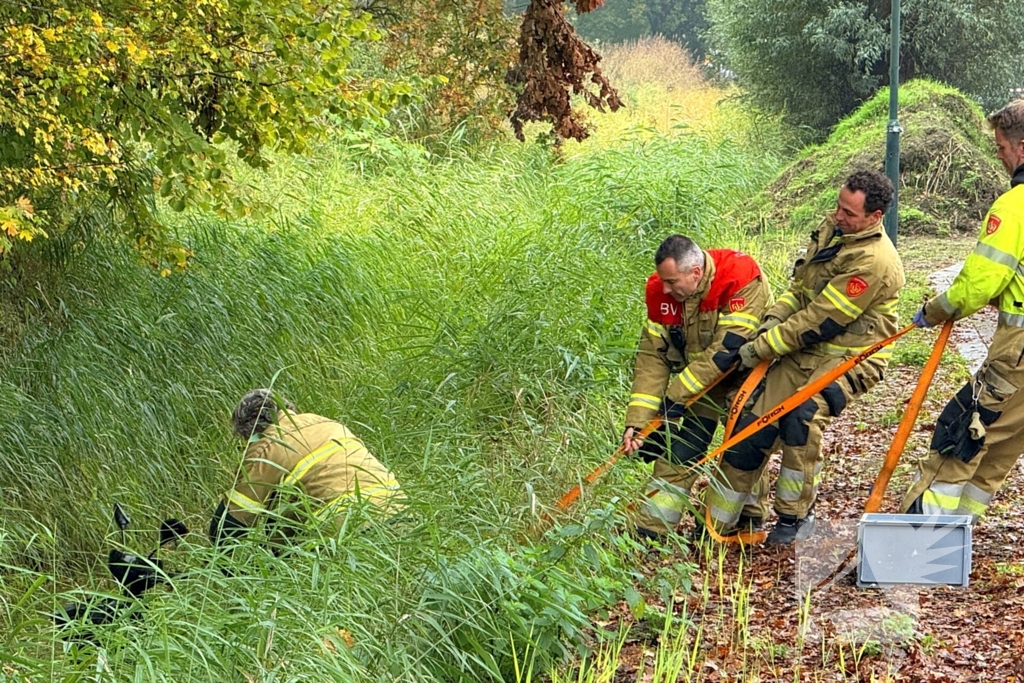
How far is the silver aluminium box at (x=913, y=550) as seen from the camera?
15.8ft

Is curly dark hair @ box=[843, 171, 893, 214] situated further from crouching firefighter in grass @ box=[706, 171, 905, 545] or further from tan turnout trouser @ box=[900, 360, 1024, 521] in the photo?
tan turnout trouser @ box=[900, 360, 1024, 521]

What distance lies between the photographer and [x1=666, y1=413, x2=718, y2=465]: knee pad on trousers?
230 inches

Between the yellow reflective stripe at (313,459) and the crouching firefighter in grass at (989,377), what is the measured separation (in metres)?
2.55

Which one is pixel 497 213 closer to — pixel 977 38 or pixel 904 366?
pixel 904 366

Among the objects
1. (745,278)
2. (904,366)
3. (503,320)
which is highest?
(745,278)

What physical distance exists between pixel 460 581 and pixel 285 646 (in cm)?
78

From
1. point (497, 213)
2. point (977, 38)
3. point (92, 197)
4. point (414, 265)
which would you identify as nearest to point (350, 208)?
point (497, 213)

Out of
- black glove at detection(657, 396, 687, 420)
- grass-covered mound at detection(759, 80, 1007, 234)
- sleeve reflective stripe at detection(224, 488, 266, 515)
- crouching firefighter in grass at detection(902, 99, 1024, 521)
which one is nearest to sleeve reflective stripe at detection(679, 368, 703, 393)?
black glove at detection(657, 396, 687, 420)

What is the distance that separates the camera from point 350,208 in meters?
11.5

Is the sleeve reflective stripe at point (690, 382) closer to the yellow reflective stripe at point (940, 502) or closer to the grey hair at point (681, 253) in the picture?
the grey hair at point (681, 253)

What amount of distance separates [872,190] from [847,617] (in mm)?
1846

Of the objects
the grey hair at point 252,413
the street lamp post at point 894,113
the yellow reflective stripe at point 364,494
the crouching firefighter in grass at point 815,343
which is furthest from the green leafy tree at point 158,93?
the street lamp post at point 894,113

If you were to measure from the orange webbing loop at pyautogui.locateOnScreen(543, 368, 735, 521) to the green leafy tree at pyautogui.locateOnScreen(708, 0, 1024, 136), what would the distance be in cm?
1474

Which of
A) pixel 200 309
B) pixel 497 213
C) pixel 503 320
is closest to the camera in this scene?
pixel 503 320
